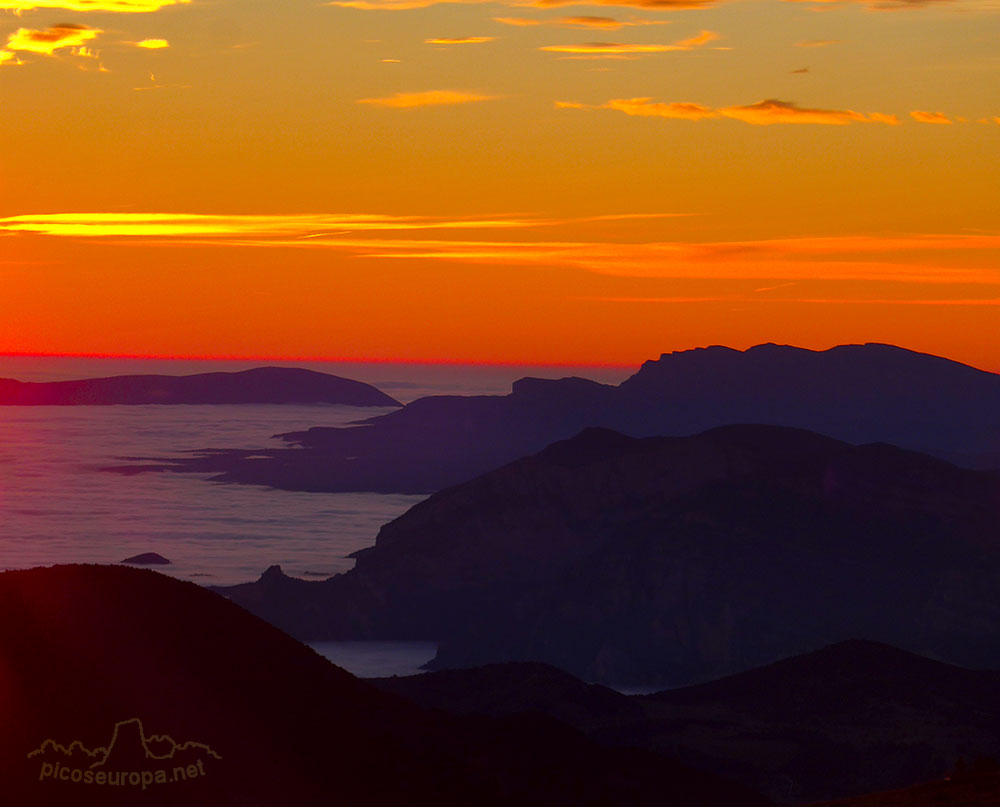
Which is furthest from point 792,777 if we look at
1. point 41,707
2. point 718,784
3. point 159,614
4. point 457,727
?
point 41,707

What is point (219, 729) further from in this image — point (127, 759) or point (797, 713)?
point (797, 713)

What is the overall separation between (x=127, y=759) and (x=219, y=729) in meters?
5.70

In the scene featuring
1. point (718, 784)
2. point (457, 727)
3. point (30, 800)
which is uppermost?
point (30, 800)

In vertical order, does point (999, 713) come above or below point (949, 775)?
below

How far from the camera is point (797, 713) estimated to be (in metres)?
134

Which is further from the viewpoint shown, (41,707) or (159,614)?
(159,614)

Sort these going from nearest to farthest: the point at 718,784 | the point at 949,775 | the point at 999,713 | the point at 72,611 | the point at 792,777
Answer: the point at 949,775 → the point at 72,611 → the point at 718,784 → the point at 792,777 → the point at 999,713

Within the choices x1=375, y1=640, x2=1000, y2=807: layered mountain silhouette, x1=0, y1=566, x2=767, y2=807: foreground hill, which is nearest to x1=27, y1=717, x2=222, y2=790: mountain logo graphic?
x1=0, y1=566, x2=767, y2=807: foreground hill

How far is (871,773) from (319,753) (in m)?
71.5

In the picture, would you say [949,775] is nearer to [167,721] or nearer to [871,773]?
[167,721]

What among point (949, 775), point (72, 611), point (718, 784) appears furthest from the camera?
point (718, 784)

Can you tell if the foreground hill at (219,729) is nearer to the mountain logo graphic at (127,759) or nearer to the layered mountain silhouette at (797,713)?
the mountain logo graphic at (127,759)

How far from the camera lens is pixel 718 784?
76.4m

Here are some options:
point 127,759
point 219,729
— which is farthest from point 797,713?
point 127,759
